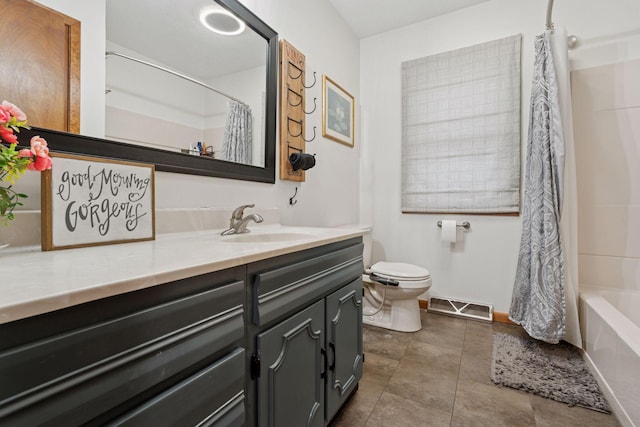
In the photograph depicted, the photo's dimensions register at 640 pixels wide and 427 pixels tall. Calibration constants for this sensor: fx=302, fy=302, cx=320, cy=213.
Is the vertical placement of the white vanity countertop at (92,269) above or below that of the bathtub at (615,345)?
above

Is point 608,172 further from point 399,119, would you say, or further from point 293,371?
point 293,371

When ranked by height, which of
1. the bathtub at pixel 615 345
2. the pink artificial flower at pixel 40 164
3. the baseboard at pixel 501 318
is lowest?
the baseboard at pixel 501 318

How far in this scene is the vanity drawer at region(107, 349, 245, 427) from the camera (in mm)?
537

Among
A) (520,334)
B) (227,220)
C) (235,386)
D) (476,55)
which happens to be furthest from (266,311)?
(476,55)

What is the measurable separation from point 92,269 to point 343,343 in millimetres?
1000

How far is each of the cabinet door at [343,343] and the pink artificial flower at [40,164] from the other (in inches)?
37.2

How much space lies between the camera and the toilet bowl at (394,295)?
6.93ft

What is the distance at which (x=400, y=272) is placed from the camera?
2189 millimetres

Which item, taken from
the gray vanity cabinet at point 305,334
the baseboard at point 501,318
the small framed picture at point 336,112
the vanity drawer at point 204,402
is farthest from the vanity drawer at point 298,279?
the baseboard at point 501,318

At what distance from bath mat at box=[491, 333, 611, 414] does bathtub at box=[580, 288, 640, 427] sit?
6cm

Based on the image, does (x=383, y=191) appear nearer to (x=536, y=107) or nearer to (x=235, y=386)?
(x=536, y=107)

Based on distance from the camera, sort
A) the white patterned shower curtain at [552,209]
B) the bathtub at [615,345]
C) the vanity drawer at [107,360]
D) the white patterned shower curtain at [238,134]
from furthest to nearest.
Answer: the white patterned shower curtain at [552,209], the white patterned shower curtain at [238,134], the bathtub at [615,345], the vanity drawer at [107,360]

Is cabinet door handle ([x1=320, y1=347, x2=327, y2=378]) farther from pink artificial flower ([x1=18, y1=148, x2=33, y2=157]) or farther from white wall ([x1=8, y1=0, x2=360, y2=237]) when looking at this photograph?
pink artificial flower ([x1=18, y1=148, x2=33, y2=157])

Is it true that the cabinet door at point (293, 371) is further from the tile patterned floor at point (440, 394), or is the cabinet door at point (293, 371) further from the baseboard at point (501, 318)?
the baseboard at point (501, 318)
